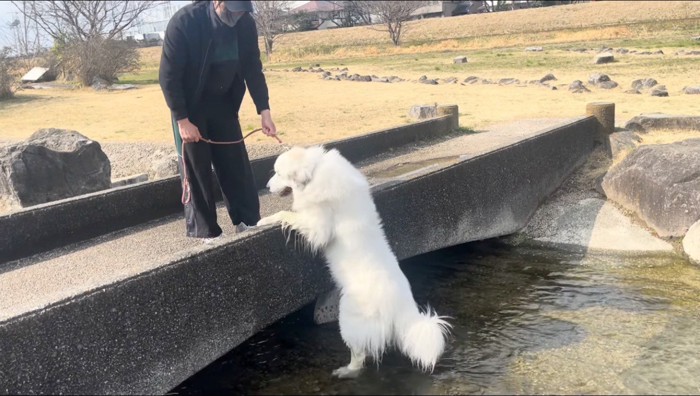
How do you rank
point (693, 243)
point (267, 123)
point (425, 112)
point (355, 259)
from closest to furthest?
1. point (355, 259)
2. point (267, 123)
3. point (693, 243)
4. point (425, 112)

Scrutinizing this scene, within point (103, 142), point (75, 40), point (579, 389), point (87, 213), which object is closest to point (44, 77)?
point (75, 40)

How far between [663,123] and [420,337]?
7218mm

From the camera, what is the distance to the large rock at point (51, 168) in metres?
7.11

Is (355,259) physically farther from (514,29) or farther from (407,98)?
(514,29)

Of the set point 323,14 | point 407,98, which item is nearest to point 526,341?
point 407,98

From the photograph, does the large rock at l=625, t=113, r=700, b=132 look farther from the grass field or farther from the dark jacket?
the dark jacket

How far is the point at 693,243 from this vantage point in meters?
6.39

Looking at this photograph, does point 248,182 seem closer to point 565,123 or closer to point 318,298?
point 318,298

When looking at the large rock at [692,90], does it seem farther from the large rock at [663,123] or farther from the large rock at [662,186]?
the large rock at [662,186]

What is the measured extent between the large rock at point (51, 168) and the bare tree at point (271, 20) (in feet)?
140

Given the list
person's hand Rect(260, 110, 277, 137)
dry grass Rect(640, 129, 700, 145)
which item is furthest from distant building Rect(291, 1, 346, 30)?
person's hand Rect(260, 110, 277, 137)

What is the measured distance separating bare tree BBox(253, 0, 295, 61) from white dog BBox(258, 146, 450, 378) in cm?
4676

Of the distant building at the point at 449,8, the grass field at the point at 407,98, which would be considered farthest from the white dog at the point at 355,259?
the distant building at the point at 449,8

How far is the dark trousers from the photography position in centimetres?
468
